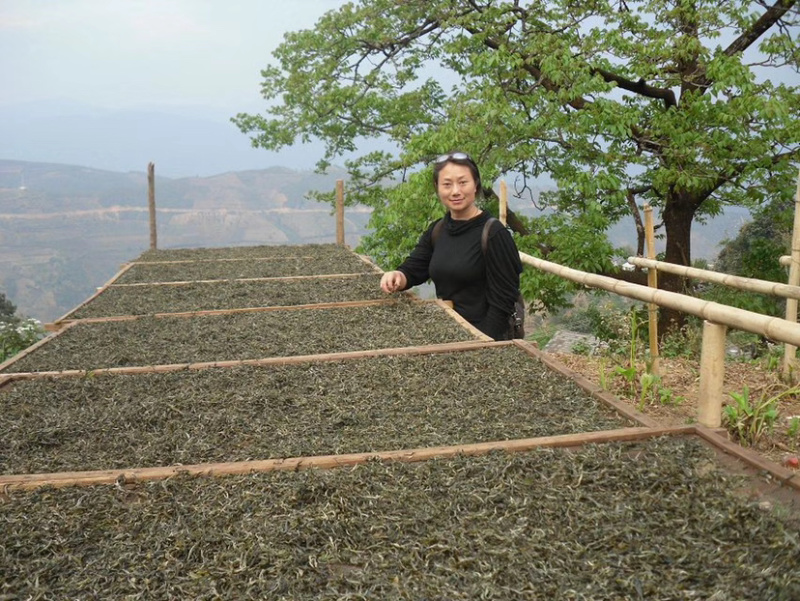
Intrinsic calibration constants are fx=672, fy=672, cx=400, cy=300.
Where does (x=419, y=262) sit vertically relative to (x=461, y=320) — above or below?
above

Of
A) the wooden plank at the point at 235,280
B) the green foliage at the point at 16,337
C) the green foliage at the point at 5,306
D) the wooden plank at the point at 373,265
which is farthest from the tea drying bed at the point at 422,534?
the green foliage at the point at 5,306

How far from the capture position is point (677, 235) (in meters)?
9.55

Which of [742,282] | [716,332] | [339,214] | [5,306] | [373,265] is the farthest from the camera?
[5,306]

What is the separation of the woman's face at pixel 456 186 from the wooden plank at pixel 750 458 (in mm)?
1631

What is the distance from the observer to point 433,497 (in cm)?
165

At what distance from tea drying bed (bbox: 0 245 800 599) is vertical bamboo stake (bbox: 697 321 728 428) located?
0.23m

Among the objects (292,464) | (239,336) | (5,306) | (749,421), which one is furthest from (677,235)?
(5,306)

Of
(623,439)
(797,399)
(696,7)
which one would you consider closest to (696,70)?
(696,7)

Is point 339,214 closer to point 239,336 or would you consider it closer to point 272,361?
point 239,336

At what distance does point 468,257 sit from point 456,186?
37 centimetres

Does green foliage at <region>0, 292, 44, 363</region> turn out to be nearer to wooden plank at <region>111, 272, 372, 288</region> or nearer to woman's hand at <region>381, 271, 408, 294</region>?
wooden plank at <region>111, 272, 372, 288</region>

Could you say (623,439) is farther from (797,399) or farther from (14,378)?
(797,399)

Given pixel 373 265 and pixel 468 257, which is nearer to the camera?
pixel 468 257

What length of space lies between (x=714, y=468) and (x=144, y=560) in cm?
140
